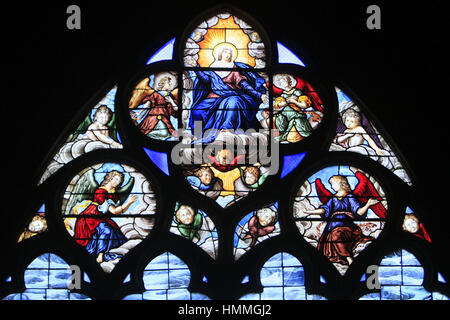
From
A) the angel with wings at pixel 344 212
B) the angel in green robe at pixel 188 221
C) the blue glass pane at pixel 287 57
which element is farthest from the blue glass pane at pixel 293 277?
the blue glass pane at pixel 287 57

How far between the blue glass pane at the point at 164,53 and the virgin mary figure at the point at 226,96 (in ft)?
1.31

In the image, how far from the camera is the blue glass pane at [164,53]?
13.1 m

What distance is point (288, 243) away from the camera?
39.1ft

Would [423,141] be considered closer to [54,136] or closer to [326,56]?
Result: [326,56]

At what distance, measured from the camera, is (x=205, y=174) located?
12.4 metres

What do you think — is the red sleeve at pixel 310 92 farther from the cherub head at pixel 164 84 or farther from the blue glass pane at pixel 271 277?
the blue glass pane at pixel 271 277

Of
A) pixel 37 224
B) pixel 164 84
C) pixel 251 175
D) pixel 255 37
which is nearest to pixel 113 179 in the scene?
pixel 37 224

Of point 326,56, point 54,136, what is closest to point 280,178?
point 326,56

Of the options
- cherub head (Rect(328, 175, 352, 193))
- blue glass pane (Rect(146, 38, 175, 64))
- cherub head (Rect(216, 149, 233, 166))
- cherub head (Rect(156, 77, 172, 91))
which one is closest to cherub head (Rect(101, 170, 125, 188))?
cherub head (Rect(216, 149, 233, 166))

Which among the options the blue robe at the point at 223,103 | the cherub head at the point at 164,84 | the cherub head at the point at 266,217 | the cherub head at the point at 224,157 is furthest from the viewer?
the cherub head at the point at 164,84

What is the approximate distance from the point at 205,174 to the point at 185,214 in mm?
561

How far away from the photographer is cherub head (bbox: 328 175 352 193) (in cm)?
1237

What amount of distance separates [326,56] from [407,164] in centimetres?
166

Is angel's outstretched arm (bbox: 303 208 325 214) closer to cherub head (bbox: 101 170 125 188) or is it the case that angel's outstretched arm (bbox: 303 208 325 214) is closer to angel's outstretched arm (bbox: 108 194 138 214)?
angel's outstretched arm (bbox: 108 194 138 214)
